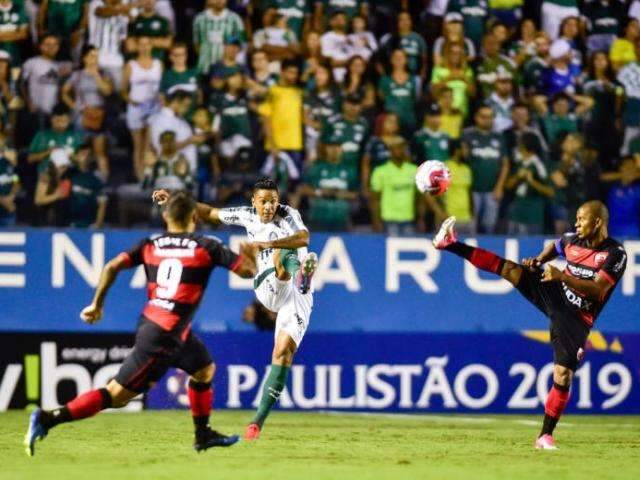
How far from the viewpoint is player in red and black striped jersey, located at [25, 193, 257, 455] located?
9.67 meters

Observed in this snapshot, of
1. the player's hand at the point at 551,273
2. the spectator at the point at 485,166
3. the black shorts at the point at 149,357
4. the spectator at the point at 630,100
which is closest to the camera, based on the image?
the black shorts at the point at 149,357

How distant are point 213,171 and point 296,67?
188 centimetres

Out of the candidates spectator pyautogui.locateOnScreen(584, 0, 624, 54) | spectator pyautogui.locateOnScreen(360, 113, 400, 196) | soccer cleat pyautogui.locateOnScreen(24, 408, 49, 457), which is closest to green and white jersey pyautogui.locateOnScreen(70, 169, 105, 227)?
spectator pyautogui.locateOnScreen(360, 113, 400, 196)

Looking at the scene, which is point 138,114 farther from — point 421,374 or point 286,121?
point 421,374

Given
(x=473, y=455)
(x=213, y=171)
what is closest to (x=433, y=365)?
(x=213, y=171)

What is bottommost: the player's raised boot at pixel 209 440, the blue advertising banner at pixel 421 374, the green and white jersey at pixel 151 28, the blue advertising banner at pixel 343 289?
the blue advertising banner at pixel 421 374

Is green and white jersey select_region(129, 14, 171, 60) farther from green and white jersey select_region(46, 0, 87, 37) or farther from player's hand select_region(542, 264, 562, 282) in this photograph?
player's hand select_region(542, 264, 562, 282)

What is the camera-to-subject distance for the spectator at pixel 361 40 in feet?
61.7

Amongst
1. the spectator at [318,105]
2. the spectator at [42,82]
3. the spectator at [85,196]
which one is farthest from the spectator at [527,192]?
the spectator at [42,82]

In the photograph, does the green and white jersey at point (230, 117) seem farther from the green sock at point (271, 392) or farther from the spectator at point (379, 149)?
the green sock at point (271, 392)

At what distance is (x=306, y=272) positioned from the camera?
462 inches

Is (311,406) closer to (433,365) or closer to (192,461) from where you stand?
(433,365)

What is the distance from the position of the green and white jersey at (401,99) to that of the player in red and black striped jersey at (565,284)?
6.64 meters

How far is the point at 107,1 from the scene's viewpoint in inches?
718
